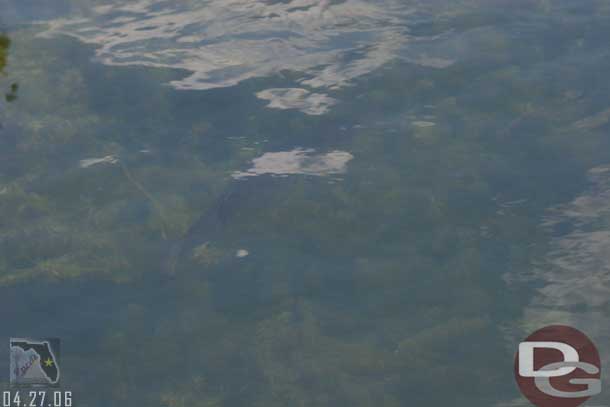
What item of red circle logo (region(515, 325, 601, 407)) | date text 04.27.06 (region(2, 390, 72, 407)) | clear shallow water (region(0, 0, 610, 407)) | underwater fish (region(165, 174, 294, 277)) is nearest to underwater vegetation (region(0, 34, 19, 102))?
clear shallow water (region(0, 0, 610, 407))

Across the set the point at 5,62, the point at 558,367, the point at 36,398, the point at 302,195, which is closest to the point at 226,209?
the point at 302,195

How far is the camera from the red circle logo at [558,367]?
4.32 m

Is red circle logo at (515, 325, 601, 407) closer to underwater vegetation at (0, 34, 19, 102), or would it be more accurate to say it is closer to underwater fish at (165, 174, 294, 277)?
underwater fish at (165, 174, 294, 277)

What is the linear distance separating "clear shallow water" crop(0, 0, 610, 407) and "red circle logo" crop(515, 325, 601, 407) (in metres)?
0.09

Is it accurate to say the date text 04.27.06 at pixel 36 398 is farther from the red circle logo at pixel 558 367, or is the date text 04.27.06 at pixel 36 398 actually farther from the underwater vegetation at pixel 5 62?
the underwater vegetation at pixel 5 62

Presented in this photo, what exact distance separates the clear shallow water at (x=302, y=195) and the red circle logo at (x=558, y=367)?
86 millimetres

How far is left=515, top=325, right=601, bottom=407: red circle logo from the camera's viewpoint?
4.32 m

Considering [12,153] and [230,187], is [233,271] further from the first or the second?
[12,153]

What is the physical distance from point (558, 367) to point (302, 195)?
2322 millimetres

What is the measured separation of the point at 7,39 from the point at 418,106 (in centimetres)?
450

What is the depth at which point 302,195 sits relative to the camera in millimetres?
5816

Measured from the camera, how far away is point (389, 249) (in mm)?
5285

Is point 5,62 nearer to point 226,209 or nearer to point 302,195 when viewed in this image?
point 226,209

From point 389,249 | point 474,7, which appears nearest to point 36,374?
point 389,249
